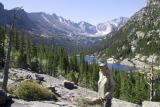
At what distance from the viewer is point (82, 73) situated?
144 m

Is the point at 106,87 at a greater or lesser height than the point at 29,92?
greater

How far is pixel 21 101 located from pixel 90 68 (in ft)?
397

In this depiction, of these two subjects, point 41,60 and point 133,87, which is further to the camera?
point 41,60

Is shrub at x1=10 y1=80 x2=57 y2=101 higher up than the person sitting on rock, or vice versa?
the person sitting on rock

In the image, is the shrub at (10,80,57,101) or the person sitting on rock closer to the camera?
the person sitting on rock

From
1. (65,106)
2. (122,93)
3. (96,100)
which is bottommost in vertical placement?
(122,93)

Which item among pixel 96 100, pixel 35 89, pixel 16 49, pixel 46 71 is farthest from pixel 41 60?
pixel 96 100

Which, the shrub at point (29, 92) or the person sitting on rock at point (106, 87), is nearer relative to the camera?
the person sitting on rock at point (106, 87)

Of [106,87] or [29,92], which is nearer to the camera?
[106,87]

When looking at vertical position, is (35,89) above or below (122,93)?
above

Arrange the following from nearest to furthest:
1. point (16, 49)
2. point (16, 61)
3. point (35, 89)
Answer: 1. point (35, 89)
2. point (16, 61)
3. point (16, 49)

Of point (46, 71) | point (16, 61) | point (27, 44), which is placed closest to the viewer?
Result: point (16, 61)

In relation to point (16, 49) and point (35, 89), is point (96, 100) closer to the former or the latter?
point (35, 89)

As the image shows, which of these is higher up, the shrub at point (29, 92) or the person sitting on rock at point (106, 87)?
the person sitting on rock at point (106, 87)
